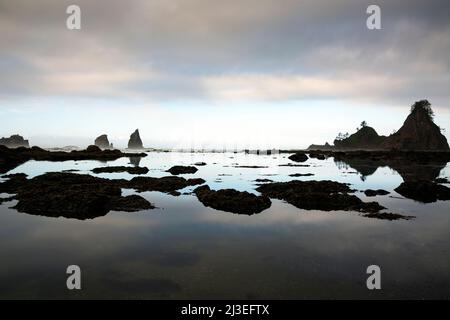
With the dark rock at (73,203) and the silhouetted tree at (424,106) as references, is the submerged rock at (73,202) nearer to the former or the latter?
the dark rock at (73,203)

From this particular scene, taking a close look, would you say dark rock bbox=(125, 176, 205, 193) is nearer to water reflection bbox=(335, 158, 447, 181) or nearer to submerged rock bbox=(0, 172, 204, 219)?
submerged rock bbox=(0, 172, 204, 219)

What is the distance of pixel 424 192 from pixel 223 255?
2822 centimetres

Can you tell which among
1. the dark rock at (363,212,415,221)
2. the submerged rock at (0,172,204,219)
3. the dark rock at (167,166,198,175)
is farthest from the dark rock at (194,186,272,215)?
the dark rock at (167,166,198,175)

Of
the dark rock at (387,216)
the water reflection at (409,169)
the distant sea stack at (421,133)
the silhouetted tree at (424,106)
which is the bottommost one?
the dark rock at (387,216)

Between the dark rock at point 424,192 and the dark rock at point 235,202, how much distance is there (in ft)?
57.1

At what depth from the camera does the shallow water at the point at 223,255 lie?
10992mm

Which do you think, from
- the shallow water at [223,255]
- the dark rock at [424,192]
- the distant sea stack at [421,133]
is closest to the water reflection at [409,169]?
the dark rock at [424,192]

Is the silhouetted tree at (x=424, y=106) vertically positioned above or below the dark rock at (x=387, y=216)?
above

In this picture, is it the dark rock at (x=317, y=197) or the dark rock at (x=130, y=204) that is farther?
the dark rock at (x=317, y=197)

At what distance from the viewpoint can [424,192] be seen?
32.2 meters

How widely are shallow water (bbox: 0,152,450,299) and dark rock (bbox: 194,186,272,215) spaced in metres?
1.59

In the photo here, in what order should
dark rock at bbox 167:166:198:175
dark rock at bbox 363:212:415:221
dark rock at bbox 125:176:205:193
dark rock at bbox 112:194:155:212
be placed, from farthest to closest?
dark rock at bbox 167:166:198:175 → dark rock at bbox 125:176:205:193 → dark rock at bbox 112:194:155:212 → dark rock at bbox 363:212:415:221

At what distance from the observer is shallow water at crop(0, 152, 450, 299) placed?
36.1 feet
